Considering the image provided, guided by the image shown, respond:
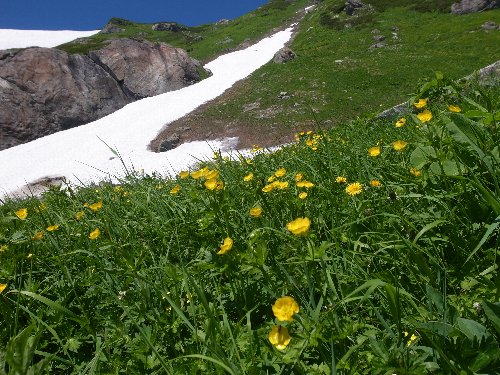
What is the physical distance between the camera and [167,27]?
8775 centimetres

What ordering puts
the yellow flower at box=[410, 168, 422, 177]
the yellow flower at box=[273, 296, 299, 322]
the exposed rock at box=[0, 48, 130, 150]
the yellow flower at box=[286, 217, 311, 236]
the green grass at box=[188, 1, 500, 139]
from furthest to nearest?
the exposed rock at box=[0, 48, 130, 150] → the green grass at box=[188, 1, 500, 139] → the yellow flower at box=[410, 168, 422, 177] → the yellow flower at box=[286, 217, 311, 236] → the yellow flower at box=[273, 296, 299, 322]

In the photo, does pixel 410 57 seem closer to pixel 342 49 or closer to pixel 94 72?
pixel 342 49

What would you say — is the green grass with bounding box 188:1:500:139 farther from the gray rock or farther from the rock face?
the rock face

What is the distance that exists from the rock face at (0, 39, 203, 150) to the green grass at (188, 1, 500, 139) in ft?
38.6

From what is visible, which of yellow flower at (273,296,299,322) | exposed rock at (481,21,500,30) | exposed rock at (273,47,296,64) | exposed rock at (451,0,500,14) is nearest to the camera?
yellow flower at (273,296,299,322)

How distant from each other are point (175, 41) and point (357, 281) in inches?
3063

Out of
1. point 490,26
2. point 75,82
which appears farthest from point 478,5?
point 75,82

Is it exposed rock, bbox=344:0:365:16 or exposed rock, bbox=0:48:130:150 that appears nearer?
exposed rock, bbox=0:48:130:150

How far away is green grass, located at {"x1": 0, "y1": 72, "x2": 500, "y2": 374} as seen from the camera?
1259 millimetres

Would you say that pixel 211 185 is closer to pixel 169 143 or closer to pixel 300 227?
pixel 300 227

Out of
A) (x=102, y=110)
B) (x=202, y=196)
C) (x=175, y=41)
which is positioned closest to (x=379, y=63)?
(x=102, y=110)

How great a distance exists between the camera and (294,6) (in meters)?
75.8

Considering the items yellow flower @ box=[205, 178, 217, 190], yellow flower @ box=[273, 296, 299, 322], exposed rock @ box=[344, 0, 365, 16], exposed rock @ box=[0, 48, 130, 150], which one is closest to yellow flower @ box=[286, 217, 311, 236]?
yellow flower @ box=[273, 296, 299, 322]

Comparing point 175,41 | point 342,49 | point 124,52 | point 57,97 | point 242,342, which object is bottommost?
point 242,342
